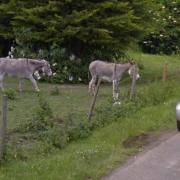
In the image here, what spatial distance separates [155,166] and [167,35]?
23260 mm

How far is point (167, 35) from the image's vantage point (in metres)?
32.7

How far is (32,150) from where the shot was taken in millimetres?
10422

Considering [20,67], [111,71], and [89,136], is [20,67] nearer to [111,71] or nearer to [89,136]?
[111,71]

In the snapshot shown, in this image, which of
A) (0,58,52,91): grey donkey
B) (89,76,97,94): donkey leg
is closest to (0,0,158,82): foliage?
(0,58,52,91): grey donkey

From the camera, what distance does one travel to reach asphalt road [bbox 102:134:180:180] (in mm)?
9266

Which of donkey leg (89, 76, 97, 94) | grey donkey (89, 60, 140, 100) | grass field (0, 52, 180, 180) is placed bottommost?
grass field (0, 52, 180, 180)

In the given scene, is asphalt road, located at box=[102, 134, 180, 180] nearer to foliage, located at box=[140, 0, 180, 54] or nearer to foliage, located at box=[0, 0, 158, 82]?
foliage, located at box=[0, 0, 158, 82]

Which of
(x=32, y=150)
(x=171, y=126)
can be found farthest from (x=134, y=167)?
(x=171, y=126)

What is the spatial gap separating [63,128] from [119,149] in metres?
1.26

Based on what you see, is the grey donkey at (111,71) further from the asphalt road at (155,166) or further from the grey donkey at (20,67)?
the asphalt road at (155,166)

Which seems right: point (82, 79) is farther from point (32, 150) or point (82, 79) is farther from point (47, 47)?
point (32, 150)

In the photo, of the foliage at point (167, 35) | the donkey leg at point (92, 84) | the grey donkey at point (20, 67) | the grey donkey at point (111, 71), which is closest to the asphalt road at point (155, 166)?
the grey donkey at point (111, 71)

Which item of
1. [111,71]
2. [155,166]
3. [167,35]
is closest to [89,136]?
[155,166]

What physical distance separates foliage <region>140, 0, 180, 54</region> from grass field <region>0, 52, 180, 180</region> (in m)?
12.6
